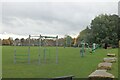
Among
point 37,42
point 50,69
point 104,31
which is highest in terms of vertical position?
point 104,31

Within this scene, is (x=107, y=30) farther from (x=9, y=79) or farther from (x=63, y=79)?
(x=63, y=79)

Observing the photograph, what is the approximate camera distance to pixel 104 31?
157 ft

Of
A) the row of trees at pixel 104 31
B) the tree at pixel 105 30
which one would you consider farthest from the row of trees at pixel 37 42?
the tree at pixel 105 30

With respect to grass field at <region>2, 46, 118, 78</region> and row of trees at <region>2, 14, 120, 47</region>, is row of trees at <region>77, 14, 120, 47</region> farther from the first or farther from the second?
grass field at <region>2, 46, 118, 78</region>

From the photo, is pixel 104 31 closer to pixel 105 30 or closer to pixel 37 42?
pixel 105 30

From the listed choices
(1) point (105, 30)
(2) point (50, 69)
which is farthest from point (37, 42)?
(1) point (105, 30)

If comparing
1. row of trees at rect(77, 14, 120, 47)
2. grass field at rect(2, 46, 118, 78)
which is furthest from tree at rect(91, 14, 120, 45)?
grass field at rect(2, 46, 118, 78)

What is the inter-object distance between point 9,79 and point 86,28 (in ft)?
149

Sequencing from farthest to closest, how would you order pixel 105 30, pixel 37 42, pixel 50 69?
1. pixel 105 30
2. pixel 37 42
3. pixel 50 69

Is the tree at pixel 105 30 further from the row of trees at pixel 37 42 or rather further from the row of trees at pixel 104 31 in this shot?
Answer: the row of trees at pixel 37 42

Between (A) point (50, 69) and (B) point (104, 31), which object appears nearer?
(A) point (50, 69)

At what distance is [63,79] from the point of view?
3.43 meters

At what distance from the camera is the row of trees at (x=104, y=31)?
47.5m

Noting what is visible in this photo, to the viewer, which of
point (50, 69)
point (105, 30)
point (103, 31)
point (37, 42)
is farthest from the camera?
point (103, 31)
